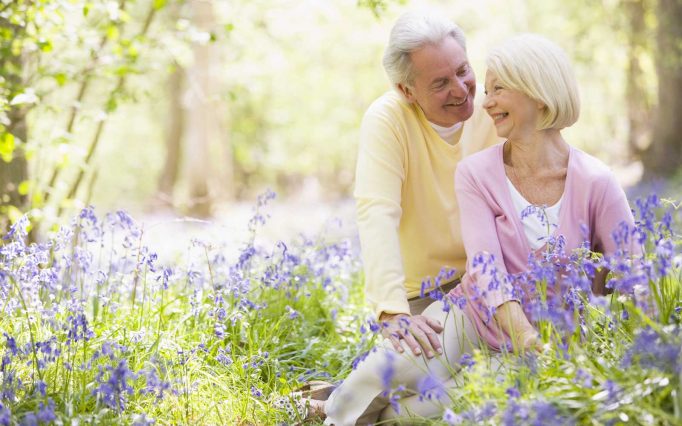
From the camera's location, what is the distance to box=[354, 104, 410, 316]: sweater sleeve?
11.1 feet

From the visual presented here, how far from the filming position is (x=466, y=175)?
329 cm

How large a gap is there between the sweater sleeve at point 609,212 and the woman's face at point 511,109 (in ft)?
1.22

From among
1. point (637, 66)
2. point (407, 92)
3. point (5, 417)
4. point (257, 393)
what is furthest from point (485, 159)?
point (637, 66)

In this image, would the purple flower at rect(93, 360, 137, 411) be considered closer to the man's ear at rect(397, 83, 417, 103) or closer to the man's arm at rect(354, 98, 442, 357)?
the man's arm at rect(354, 98, 442, 357)

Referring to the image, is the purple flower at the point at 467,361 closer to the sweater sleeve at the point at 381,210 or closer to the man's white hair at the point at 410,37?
the sweater sleeve at the point at 381,210

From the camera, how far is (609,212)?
10.0 ft

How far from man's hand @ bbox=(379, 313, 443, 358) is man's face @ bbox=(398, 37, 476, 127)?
41.5 inches

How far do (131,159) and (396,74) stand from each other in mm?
31988

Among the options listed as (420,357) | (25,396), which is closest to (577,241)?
(420,357)

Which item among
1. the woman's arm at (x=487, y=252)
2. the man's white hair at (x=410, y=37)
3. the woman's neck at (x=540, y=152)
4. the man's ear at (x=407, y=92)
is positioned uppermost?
the man's white hair at (x=410, y=37)

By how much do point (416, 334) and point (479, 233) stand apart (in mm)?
461

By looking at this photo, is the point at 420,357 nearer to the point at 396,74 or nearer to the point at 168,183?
the point at 396,74

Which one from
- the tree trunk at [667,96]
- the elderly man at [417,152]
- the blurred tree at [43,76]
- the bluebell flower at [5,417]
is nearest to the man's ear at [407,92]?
the elderly man at [417,152]

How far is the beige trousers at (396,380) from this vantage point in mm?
3053
